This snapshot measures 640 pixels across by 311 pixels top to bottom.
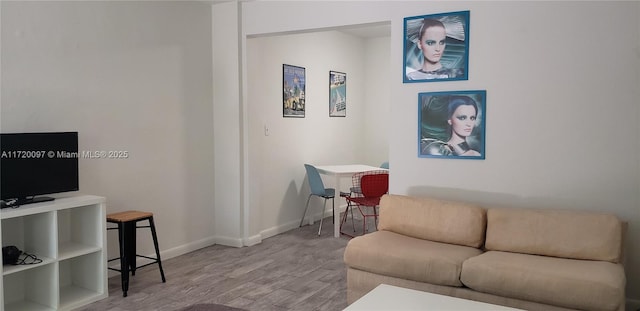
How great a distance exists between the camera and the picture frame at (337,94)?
22.2 feet

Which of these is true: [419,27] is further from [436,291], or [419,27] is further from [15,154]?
[15,154]

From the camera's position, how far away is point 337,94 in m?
6.89

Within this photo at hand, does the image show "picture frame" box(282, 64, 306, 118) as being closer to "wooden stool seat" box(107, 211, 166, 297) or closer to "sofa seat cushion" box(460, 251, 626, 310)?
"wooden stool seat" box(107, 211, 166, 297)

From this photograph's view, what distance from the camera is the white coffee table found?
2.53 metres

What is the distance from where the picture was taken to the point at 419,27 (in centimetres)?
412

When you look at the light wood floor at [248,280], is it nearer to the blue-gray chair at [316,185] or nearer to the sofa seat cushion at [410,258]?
the sofa seat cushion at [410,258]

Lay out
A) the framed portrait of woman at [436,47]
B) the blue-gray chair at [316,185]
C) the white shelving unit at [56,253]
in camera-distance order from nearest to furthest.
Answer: the white shelving unit at [56,253]
the framed portrait of woman at [436,47]
the blue-gray chair at [316,185]

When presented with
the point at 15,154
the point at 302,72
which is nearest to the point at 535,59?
the point at 302,72

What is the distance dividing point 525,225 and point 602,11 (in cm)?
151

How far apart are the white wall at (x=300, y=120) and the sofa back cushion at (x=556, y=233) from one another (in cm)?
246

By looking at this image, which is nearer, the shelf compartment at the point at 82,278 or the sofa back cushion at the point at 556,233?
the sofa back cushion at the point at 556,233

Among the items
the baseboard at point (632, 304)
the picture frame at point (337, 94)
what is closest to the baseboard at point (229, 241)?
the picture frame at point (337, 94)

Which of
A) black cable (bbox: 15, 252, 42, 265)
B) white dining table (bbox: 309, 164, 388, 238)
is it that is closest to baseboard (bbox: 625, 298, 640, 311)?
white dining table (bbox: 309, 164, 388, 238)

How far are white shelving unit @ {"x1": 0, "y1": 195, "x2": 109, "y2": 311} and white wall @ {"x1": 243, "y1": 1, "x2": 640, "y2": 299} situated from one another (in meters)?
2.42
